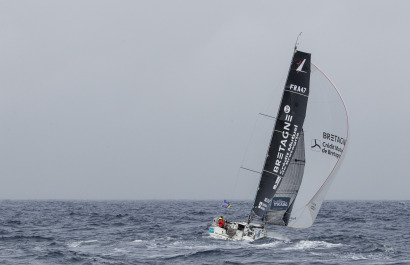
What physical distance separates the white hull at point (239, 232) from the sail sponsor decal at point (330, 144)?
5.22 m

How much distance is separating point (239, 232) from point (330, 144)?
6.52 meters

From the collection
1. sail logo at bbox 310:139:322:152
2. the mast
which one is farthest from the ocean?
sail logo at bbox 310:139:322:152

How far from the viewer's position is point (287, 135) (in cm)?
2812

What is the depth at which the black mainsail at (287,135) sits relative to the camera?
2766 centimetres

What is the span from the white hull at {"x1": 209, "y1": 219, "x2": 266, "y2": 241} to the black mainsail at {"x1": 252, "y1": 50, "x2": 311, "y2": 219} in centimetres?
83

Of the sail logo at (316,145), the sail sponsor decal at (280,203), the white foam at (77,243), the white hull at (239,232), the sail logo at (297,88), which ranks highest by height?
the sail logo at (297,88)

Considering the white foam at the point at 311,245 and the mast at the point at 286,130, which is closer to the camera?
the white foam at the point at 311,245

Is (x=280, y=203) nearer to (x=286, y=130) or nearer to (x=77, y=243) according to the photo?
(x=286, y=130)

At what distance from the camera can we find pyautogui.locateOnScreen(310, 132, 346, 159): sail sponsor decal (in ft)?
89.6

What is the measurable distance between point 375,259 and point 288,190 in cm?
620

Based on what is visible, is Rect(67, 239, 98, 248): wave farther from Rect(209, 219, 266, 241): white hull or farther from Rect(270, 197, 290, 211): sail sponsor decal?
Rect(270, 197, 290, 211): sail sponsor decal

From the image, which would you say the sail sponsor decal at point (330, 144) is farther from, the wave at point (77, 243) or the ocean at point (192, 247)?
the wave at point (77, 243)

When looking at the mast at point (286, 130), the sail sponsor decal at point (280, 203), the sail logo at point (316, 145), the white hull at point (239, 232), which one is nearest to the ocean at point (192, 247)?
the white hull at point (239, 232)

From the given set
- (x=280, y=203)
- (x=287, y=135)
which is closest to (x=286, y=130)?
(x=287, y=135)
